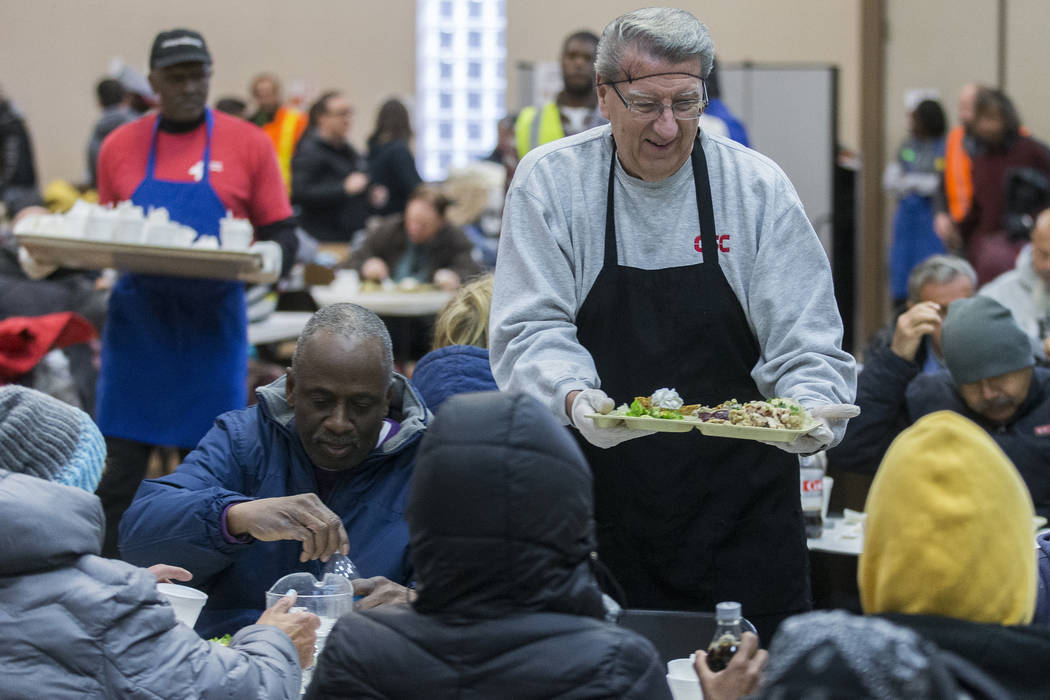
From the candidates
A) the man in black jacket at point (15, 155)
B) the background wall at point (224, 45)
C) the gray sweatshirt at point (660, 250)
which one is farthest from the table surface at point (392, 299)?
the background wall at point (224, 45)

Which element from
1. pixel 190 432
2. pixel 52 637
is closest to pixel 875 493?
pixel 52 637

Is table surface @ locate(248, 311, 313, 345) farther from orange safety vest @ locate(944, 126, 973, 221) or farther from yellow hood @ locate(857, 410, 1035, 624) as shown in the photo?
yellow hood @ locate(857, 410, 1035, 624)

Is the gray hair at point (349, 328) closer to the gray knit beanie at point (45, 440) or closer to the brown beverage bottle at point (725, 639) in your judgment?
the gray knit beanie at point (45, 440)

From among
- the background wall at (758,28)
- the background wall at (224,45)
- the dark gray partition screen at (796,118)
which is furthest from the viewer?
the background wall at (224,45)

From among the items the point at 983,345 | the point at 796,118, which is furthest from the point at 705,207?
the point at 796,118

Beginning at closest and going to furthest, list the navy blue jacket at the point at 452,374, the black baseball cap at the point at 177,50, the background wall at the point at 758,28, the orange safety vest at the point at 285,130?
the navy blue jacket at the point at 452,374, the black baseball cap at the point at 177,50, the orange safety vest at the point at 285,130, the background wall at the point at 758,28

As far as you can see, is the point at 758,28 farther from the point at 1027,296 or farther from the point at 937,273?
the point at 937,273

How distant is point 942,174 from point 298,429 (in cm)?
805

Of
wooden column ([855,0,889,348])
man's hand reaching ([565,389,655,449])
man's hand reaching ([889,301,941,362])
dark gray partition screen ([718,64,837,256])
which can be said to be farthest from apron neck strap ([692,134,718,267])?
wooden column ([855,0,889,348])

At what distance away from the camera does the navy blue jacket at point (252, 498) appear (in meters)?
2.74

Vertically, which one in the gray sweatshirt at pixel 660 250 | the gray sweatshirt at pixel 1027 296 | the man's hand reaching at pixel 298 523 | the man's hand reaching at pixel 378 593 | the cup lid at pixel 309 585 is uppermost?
the gray sweatshirt at pixel 660 250

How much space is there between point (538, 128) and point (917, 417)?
2784 millimetres

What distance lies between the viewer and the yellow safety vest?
6.66 meters

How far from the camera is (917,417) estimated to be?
15.0 feet
